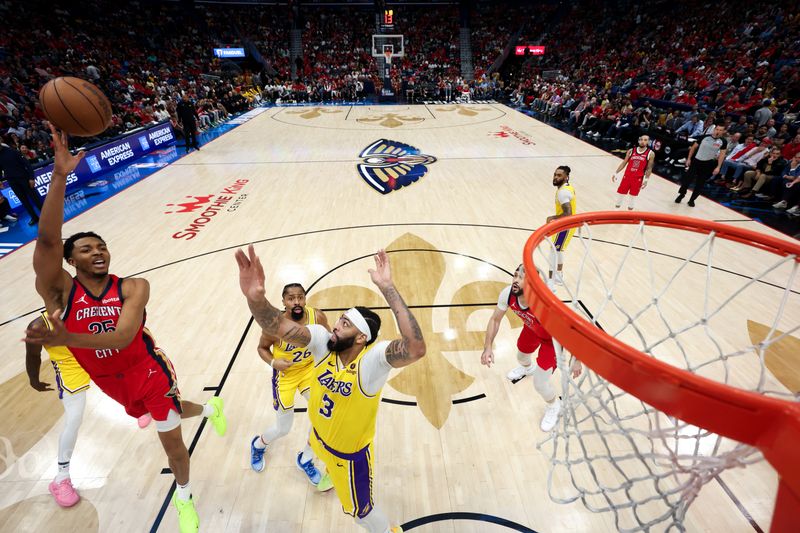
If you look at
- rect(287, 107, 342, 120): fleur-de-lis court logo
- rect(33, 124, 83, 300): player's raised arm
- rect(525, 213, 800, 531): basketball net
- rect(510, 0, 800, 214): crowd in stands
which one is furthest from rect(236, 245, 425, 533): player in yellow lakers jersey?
rect(287, 107, 342, 120): fleur-de-lis court logo

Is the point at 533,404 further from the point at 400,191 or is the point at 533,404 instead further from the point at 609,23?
the point at 609,23

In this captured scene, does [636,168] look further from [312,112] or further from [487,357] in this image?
[312,112]

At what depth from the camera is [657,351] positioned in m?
4.39

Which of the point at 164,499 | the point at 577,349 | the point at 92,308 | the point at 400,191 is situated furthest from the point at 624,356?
the point at 400,191

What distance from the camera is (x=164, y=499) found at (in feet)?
10.1

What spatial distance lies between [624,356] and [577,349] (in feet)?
0.73

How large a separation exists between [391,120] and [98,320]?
16868mm

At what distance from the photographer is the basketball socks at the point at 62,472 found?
307cm

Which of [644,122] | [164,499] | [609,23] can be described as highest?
[609,23]

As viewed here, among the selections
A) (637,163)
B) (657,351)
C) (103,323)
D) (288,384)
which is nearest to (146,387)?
(103,323)

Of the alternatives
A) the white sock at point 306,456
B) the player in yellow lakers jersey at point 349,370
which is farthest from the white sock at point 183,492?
the player in yellow lakers jersey at point 349,370

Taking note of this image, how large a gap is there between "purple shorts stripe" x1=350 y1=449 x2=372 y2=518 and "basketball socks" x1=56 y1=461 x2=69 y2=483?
94.6 inches

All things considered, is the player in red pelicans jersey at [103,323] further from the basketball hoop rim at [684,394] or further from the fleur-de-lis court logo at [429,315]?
the basketball hoop rim at [684,394]

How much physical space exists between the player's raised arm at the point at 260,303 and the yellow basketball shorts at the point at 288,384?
2.99 feet
